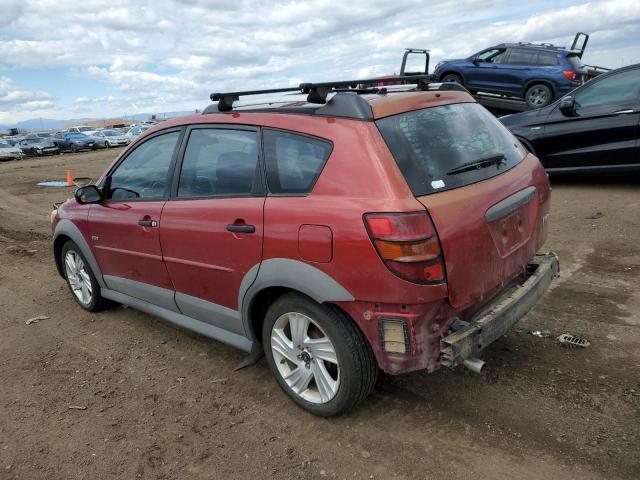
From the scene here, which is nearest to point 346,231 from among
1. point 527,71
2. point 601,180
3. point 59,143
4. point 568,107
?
point 568,107

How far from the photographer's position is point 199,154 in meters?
3.53

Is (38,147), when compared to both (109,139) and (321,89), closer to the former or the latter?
(109,139)

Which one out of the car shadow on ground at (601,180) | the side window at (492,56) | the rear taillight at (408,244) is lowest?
the car shadow on ground at (601,180)

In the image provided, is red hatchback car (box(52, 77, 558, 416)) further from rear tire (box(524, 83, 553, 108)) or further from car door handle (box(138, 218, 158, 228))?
rear tire (box(524, 83, 553, 108))

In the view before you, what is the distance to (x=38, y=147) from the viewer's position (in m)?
33.4

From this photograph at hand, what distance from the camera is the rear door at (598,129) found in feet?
23.5

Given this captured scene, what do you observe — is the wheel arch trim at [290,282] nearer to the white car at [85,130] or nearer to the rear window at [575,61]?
the rear window at [575,61]

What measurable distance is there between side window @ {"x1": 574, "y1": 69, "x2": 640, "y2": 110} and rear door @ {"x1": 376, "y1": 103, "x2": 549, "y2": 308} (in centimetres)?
500

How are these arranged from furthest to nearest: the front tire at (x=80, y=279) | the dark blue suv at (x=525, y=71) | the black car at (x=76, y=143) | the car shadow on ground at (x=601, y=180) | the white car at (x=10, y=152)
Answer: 1. the black car at (x=76, y=143)
2. the white car at (x=10, y=152)
3. the dark blue suv at (x=525, y=71)
4. the car shadow on ground at (x=601, y=180)
5. the front tire at (x=80, y=279)

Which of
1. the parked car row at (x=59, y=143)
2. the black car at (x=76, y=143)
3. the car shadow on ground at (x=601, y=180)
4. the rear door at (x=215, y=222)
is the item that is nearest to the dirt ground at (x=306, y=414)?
the rear door at (x=215, y=222)

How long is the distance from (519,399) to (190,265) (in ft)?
7.14

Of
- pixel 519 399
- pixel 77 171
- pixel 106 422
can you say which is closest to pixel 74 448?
pixel 106 422

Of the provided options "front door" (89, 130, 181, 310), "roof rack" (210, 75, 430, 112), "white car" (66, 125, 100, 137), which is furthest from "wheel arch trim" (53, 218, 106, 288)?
"white car" (66, 125, 100, 137)

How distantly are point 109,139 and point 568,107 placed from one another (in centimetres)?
3469
